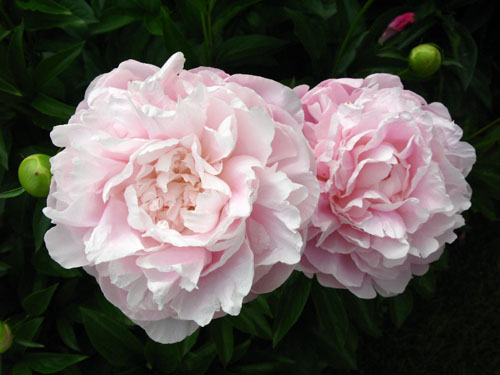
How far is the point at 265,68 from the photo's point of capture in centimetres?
102

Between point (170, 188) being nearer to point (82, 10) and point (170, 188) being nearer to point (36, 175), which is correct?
point (36, 175)

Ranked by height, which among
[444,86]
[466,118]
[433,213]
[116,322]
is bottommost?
[116,322]

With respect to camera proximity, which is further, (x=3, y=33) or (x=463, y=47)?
(x=463, y=47)

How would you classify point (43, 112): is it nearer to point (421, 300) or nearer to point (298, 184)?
point (298, 184)

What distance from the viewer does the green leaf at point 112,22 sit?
897 mm

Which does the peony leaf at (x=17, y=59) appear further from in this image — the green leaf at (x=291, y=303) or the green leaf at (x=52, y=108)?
the green leaf at (x=291, y=303)

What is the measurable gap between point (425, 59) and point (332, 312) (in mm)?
442

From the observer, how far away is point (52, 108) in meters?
0.82

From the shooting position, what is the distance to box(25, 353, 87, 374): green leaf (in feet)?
2.83

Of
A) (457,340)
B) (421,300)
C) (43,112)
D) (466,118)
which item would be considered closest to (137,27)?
(43,112)

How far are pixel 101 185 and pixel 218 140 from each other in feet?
0.43

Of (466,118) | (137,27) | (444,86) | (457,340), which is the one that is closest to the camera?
(137,27)

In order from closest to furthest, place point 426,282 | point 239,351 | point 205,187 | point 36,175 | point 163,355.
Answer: point 205,187, point 36,175, point 163,355, point 239,351, point 426,282

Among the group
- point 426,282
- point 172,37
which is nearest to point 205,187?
point 172,37
